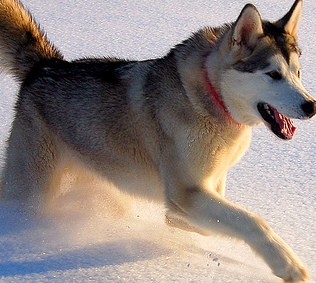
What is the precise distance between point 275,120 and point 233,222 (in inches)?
25.6

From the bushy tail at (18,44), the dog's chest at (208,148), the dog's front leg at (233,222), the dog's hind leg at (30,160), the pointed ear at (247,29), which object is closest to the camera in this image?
the dog's front leg at (233,222)

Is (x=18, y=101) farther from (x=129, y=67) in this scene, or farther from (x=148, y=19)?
(x=148, y=19)

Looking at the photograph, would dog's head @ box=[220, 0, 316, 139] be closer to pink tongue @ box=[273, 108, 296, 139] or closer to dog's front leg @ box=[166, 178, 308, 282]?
pink tongue @ box=[273, 108, 296, 139]

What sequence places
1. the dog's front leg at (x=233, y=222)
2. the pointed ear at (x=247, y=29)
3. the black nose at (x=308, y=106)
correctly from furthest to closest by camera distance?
the pointed ear at (x=247, y=29) → the black nose at (x=308, y=106) → the dog's front leg at (x=233, y=222)

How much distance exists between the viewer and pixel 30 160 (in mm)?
4543

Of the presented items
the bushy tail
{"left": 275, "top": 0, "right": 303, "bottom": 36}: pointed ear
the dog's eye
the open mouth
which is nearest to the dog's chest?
the open mouth

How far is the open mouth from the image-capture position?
3.86 metres

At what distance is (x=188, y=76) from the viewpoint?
408cm

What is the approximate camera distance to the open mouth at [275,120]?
3863mm

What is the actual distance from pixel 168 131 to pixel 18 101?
1258 millimetres

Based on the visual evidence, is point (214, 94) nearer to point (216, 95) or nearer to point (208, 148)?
point (216, 95)

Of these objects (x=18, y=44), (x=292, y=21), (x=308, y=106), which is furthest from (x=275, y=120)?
(x=18, y=44)

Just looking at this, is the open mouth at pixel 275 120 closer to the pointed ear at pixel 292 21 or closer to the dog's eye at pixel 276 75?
the dog's eye at pixel 276 75

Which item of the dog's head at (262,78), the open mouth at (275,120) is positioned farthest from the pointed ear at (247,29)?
the open mouth at (275,120)
